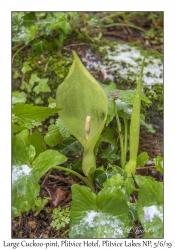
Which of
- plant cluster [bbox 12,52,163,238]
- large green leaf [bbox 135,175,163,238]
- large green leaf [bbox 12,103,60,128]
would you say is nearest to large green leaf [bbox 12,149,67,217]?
plant cluster [bbox 12,52,163,238]

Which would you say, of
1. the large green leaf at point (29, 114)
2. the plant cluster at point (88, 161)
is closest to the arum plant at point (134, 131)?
the plant cluster at point (88, 161)

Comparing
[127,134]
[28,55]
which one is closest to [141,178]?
[127,134]

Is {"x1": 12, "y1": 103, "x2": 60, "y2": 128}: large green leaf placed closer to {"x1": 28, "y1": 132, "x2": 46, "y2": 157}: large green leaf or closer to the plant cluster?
the plant cluster

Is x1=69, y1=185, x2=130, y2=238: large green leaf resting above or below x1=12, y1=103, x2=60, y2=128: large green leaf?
below

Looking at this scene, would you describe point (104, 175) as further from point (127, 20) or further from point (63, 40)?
point (127, 20)

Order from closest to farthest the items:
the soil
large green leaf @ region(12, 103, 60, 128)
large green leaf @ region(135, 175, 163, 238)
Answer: large green leaf @ region(135, 175, 163, 238)
large green leaf @ region(12, 103, 60, 128)
the soil

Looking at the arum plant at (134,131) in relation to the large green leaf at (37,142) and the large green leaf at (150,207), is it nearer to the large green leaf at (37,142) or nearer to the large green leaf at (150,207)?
the large green leaf at (150,207)

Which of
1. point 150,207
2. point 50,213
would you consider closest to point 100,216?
point 150,207
